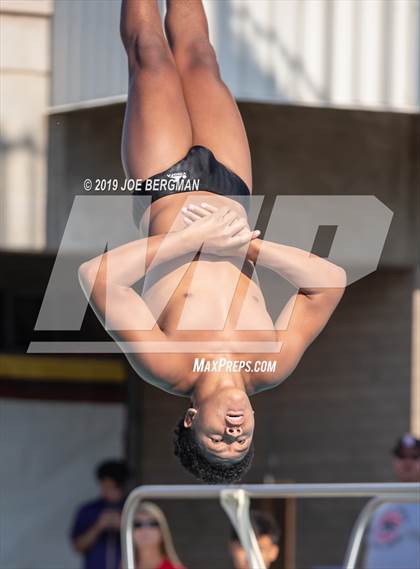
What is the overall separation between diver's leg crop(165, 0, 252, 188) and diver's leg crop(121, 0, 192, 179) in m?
0.05

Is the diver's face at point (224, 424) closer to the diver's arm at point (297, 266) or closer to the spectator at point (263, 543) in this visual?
the diver's arm at point (297, 266)

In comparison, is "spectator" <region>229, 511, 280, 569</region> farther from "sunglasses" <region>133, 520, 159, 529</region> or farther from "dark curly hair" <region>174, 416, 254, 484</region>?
"dark curly hair" <region>174, 416, 254, 484</region>

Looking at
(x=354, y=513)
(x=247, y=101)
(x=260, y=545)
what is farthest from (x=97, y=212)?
(x=354, y=513)

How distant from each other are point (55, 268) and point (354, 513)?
6.04ft

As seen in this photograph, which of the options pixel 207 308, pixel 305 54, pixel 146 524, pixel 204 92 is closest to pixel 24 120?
pixel 305 54

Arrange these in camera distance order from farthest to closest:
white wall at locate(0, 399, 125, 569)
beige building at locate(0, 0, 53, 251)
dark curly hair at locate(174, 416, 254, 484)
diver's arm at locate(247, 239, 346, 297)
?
white wall at locate(0, 399, 125, 569)
beige building at locate(0, 0, 53, 251)
dark curly hair at locate(174, 416, 254, 484)
diver's arm at locate(247, 239, 346, 297)

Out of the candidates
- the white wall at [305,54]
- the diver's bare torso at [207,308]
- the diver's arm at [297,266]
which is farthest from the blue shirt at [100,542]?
the diver's arm at [297,266]

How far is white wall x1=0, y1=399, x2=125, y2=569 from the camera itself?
6.54 metres

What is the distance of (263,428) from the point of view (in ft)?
21.0

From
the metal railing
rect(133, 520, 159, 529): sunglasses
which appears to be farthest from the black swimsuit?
rect(133, 520, 159, 529): sunglasses

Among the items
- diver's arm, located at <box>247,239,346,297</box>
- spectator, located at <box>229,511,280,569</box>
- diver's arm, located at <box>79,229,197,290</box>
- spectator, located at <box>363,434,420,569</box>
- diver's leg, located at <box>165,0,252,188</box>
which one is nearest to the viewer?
diver's arm, located at <box>79,229,197,290</box>

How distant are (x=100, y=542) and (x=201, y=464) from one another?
179cm

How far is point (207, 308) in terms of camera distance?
3570 mm

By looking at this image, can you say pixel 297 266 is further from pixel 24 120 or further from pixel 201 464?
pixel 24 120
